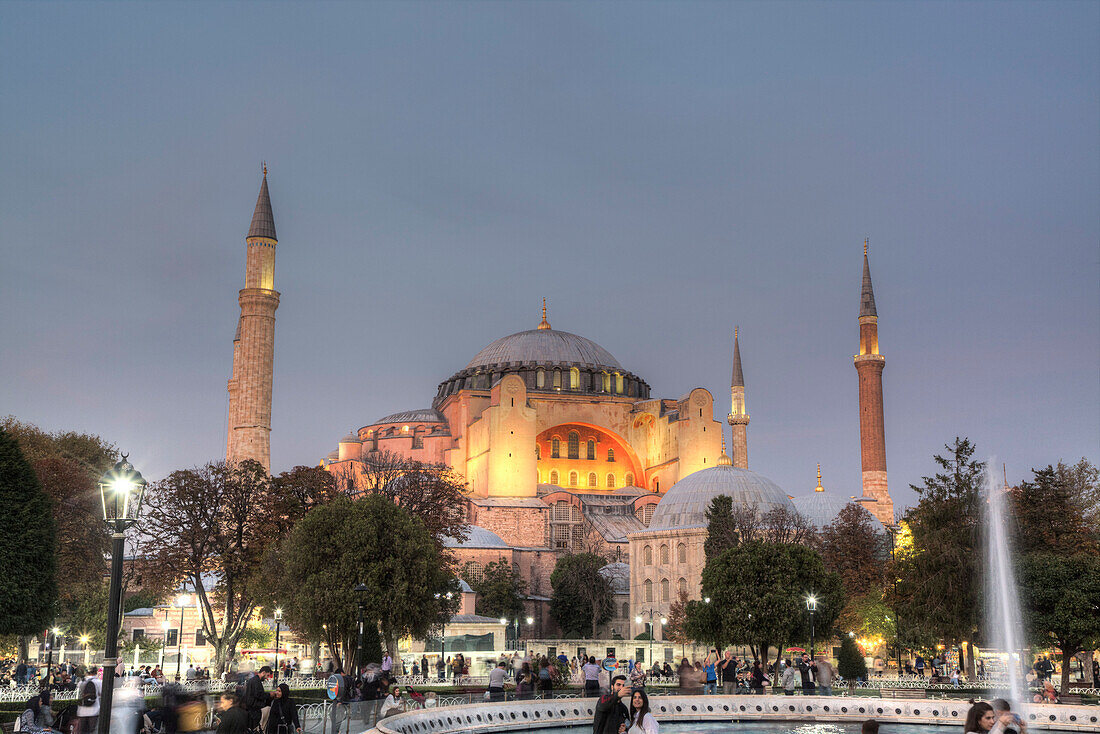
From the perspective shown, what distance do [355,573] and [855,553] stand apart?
21879 millimetres

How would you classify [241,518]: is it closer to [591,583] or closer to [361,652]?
[361,652]

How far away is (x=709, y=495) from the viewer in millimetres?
44125

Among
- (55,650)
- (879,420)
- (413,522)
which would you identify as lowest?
(55,650)

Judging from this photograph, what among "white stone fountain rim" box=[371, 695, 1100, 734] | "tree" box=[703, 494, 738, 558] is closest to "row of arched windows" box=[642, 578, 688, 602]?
"tree" box=[703, 494, 738, 558]

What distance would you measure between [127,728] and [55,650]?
30763 millimetres

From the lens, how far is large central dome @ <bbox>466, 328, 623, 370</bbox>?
216 ft

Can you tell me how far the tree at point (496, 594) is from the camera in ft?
143

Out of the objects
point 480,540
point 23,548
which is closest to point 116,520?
point 23,548

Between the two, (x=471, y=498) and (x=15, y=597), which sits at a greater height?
(x=471, y=498)

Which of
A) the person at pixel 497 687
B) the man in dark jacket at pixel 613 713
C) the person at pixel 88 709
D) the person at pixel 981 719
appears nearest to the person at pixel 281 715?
the person at pixel 88 709

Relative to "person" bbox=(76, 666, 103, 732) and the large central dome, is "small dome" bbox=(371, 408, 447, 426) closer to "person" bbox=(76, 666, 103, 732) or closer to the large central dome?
the large central dome

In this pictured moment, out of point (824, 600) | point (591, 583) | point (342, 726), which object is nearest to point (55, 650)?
→ point (591, 583)

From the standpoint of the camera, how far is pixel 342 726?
1165 centimetres

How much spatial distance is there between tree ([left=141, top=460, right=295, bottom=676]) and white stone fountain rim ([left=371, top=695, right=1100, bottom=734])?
40.5ft
